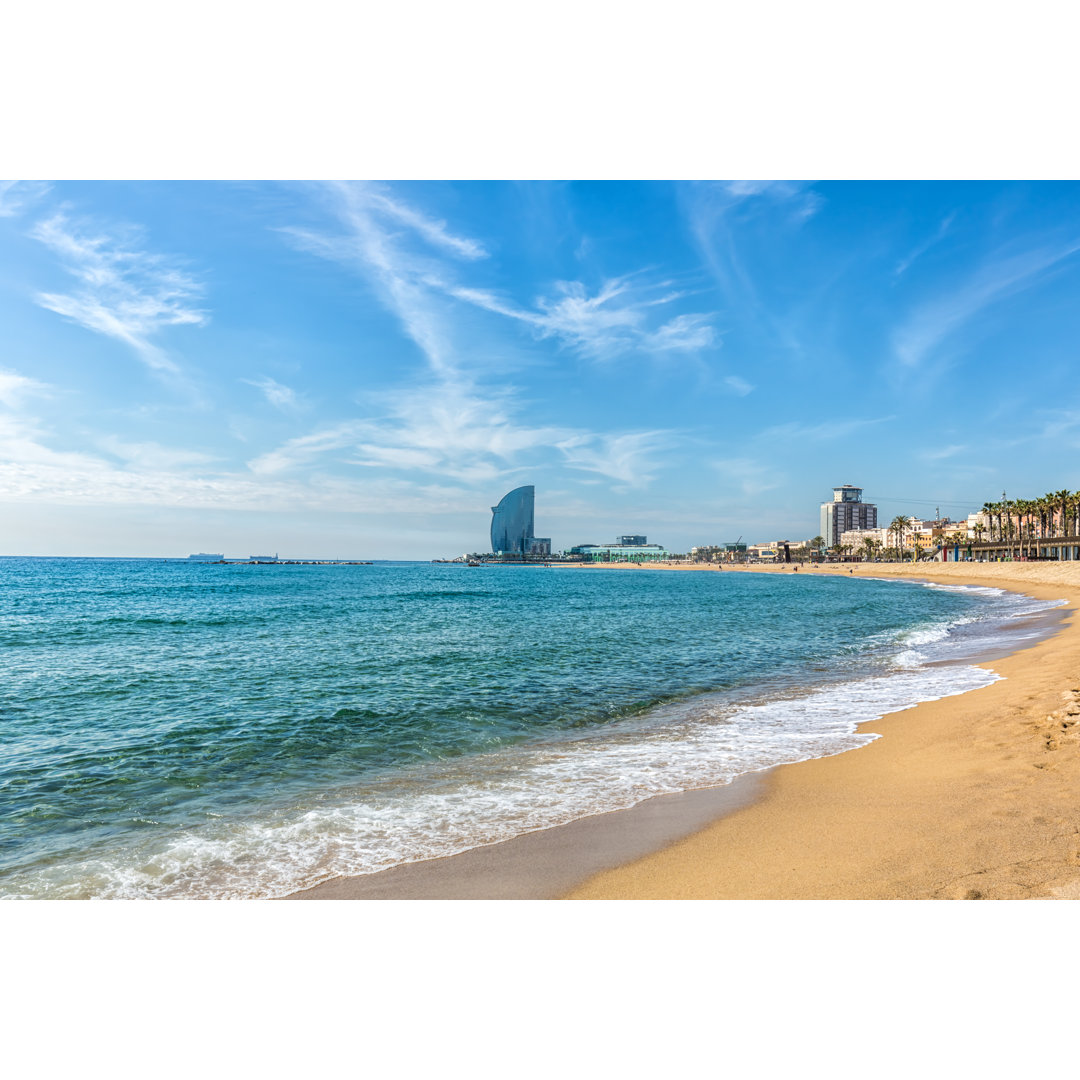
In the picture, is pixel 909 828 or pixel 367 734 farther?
pixel 367 734

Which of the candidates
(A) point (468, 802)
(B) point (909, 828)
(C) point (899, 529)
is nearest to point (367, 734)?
(A) point (468, 802)

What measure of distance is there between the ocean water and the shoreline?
349mm

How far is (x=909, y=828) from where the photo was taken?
18.5 feet

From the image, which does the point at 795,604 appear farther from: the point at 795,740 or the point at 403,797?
the point at 403,797

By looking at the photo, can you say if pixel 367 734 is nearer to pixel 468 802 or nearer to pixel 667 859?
pixel 468 802

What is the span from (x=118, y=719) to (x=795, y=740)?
457 inches

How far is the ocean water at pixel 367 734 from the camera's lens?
6.09 m

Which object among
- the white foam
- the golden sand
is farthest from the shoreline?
the white foam

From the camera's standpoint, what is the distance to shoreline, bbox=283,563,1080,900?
484cm

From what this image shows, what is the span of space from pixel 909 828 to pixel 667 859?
2.21 m

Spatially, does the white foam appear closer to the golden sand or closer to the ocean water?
the ocean water

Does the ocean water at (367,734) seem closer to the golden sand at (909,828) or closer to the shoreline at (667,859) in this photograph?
the shoreline at (667,859)

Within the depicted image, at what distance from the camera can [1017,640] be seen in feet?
64.8

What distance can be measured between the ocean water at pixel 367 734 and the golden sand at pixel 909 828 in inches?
47.8
